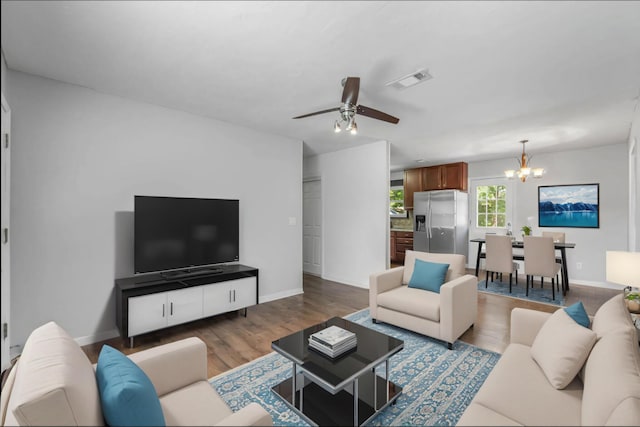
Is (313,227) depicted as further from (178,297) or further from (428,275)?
(178,297)

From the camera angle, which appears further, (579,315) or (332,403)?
(332,403)

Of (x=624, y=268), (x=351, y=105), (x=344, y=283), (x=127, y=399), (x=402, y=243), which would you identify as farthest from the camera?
(x=402, y=243)

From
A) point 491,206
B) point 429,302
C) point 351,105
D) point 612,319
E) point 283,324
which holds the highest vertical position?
point 351,105

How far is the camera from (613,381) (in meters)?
1.16

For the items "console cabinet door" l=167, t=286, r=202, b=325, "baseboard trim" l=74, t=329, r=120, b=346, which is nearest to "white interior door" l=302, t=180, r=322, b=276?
"console cabinet door" l=167, t=286, r=202, b=325

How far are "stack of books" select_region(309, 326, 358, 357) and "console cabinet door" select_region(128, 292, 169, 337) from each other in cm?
177

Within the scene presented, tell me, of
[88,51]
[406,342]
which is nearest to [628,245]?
[406,342]

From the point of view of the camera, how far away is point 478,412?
1329mm

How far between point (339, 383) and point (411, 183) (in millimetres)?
6298

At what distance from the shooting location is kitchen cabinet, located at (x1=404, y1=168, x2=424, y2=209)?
712 centimetres

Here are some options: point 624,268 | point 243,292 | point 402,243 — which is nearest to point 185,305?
point 243,292

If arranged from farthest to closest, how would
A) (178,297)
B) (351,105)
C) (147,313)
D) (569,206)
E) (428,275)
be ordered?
(569,206)
(428,275)
(178,297)
(147,313)
(351,105)

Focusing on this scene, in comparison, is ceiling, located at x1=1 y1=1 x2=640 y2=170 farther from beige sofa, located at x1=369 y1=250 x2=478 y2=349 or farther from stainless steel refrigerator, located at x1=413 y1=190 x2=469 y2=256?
stainless steel refrigerator, located at x1=413 y1=190 x2=469 y2=256

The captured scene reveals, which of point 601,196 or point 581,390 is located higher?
point 601,196
